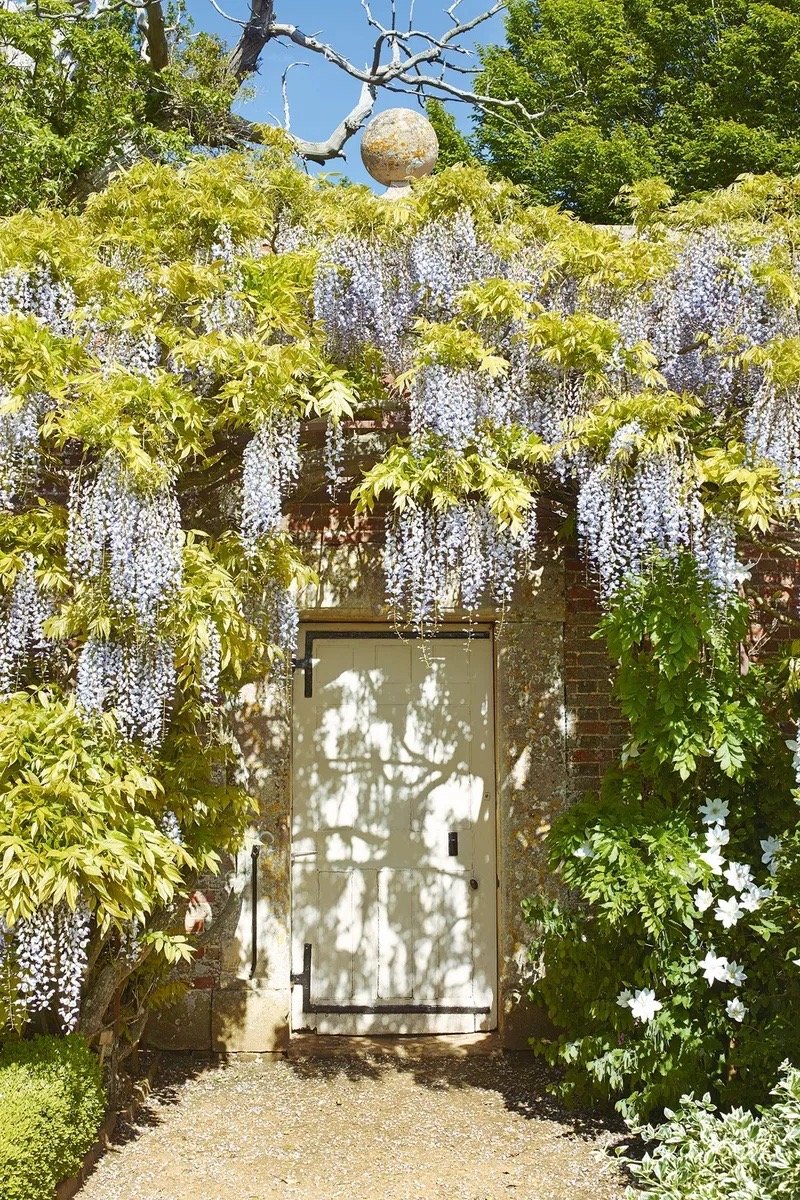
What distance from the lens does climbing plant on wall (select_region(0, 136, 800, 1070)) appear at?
3543mm

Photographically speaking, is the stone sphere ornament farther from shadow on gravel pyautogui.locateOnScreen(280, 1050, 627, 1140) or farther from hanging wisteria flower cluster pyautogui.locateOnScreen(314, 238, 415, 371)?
shadow on gravel pyautogui.locateOnScreen(280, 1050, 627, 1140)

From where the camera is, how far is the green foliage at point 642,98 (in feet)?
39.5

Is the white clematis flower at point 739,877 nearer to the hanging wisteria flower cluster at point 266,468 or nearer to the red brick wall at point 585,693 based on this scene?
the red brick wall at point 585,693

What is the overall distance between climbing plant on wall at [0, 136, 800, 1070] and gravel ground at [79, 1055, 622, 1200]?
0.57 metres

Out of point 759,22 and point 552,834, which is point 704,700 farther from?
point 759,22

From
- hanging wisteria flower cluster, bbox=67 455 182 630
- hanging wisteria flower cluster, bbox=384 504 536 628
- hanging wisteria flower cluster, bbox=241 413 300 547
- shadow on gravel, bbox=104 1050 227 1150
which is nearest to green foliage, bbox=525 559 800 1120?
hanging wisteria flower cluster, bbox=384 504 536 628

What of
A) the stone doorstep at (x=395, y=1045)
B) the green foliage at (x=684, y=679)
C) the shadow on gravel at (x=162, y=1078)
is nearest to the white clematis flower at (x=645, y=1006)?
the green foliage at (x=684, y=679)

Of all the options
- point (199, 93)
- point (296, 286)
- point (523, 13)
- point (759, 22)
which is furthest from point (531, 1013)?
point (523, 13)

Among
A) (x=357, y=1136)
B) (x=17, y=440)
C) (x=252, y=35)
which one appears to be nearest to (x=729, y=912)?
(x=357, y=1136)

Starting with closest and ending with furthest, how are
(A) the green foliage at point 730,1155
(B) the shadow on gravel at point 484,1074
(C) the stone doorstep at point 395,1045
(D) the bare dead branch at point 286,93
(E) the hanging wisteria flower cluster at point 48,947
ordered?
(A) the green foliage at point 730,1155, (E) the hanging wisteria flower cluster at point 48,947, (B) the shadow on gravel at point 484,1074, (C) the stone doorstep at point 395,1045, (D) the bare dead branch at point 286,93

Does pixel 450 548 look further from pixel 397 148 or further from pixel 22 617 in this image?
pixel 397 148

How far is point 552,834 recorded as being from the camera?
423 centimetres

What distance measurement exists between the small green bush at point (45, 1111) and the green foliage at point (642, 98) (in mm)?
10526

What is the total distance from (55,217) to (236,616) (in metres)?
1.72
